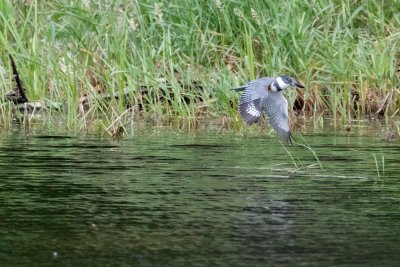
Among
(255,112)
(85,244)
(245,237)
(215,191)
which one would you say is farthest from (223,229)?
(255,112)

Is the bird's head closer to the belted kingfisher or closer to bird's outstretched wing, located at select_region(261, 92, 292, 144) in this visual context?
the belted kingfisher

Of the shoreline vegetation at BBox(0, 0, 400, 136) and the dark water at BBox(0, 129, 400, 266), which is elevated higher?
the shoreline vegetation at BBox(0, 0, 400, 136)

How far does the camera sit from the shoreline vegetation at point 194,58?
979 centimetres

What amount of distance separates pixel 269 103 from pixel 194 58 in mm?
3024

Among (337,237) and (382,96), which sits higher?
(382,96)

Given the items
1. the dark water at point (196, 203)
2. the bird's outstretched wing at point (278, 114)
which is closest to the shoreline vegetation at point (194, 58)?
the dark water at point (196, 203)

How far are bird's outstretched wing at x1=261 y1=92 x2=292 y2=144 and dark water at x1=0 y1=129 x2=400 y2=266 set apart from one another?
0.55ft

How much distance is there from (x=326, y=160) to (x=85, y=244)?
3104 millimetres

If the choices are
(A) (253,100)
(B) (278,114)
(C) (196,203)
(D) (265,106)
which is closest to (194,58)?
(A) (253,100)

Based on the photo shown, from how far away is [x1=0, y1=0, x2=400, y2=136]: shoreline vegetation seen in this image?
385 inches

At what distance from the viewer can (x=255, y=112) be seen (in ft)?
26.7

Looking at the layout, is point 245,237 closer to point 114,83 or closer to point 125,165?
point 125,165

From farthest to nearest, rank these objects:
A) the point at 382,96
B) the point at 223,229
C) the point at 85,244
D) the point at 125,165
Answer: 1. the point at 382,96
2. the point at 125,165
3. the point at 223,229
4. the point at 85,244

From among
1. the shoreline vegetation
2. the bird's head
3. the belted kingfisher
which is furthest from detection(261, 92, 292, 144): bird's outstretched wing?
the shoreline vegetation
